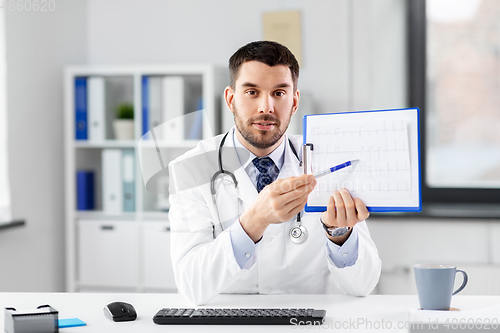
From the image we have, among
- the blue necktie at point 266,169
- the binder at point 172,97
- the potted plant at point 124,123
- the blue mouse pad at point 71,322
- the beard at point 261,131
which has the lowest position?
the blue mouse pad at point 71,322

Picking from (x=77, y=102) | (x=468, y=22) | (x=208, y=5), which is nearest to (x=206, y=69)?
(x=208, y=5)

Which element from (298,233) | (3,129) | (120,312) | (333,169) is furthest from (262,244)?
(3,129)

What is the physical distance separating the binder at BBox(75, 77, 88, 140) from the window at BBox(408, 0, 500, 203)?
1.68m

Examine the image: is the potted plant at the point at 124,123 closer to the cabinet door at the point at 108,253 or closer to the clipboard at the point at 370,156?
the cabinet door at the point at 108,253

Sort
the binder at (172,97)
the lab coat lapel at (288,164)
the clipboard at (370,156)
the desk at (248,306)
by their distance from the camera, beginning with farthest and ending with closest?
the binder at (172,97), the lab coat lapel at (288,164), the clipboard at (370,156), the desk at (248,306)

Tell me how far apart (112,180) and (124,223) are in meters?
0.22

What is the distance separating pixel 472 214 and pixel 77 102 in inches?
77.7

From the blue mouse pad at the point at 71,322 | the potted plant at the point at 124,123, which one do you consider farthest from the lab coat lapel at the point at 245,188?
the potted plant at the point at 124,123

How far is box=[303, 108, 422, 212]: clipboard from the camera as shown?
1.02 metres

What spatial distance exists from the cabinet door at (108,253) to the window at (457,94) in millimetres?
1538

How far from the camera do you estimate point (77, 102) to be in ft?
8.21

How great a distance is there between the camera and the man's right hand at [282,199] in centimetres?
105

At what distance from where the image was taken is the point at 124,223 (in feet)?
8.09

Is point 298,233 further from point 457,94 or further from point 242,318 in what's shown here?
point 457,94
